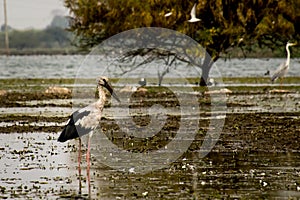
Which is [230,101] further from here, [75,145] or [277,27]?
[75,145]

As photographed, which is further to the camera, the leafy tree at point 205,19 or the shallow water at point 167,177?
the leafy tree at point 205,19

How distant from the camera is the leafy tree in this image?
4322 centimetres

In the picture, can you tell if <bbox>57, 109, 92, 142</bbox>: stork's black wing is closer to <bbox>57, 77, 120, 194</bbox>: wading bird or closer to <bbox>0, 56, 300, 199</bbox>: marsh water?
<bbox>57, 77, 120, 194</bbox>: wading bird

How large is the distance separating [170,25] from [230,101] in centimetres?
1018

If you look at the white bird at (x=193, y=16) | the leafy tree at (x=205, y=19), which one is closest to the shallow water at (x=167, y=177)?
the white bird at (x=193, y=16)

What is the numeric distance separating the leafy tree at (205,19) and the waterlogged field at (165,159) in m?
12.0

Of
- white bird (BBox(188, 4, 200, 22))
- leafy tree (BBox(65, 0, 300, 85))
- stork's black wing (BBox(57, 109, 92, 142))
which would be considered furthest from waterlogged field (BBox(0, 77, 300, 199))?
leafy tree (BBox(65, 0, 300, 85))

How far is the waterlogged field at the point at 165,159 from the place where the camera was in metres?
13.5

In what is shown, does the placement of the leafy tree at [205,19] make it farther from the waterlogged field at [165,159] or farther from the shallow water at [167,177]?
the shallow water at [167,177]

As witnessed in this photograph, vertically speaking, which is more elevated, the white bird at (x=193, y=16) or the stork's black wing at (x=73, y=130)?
the white bird at (x=193, y=16)

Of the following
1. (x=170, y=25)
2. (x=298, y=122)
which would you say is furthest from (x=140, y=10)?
(x=298, y=122)

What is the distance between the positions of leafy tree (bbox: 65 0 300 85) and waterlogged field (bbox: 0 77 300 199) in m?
12.0

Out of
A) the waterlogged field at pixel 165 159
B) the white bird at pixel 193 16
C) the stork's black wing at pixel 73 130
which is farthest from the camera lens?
the white bird at pixel 193 16

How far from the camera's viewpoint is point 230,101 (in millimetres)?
34031
